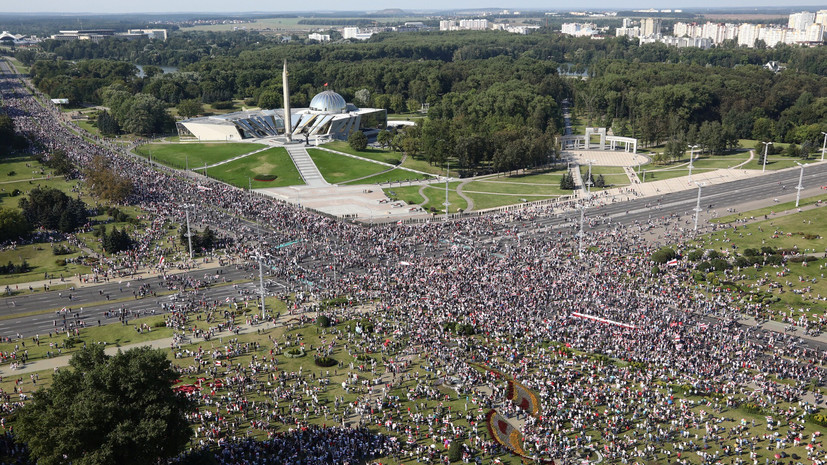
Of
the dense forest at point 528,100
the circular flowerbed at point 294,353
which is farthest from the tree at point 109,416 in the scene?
the dense forest at point 528,100

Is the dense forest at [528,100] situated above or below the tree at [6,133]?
above

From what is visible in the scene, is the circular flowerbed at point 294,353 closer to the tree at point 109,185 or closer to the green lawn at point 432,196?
the green lawn at point 432,196

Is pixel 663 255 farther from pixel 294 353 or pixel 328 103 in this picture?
pixel 328 103

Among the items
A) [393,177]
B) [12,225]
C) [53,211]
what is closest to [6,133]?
[53,211]

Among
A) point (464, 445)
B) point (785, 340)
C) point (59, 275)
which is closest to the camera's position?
point (464, 445)

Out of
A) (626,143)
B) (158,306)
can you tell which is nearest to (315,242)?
(158,306)

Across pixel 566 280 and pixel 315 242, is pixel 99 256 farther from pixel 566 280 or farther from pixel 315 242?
pixel 566 280
